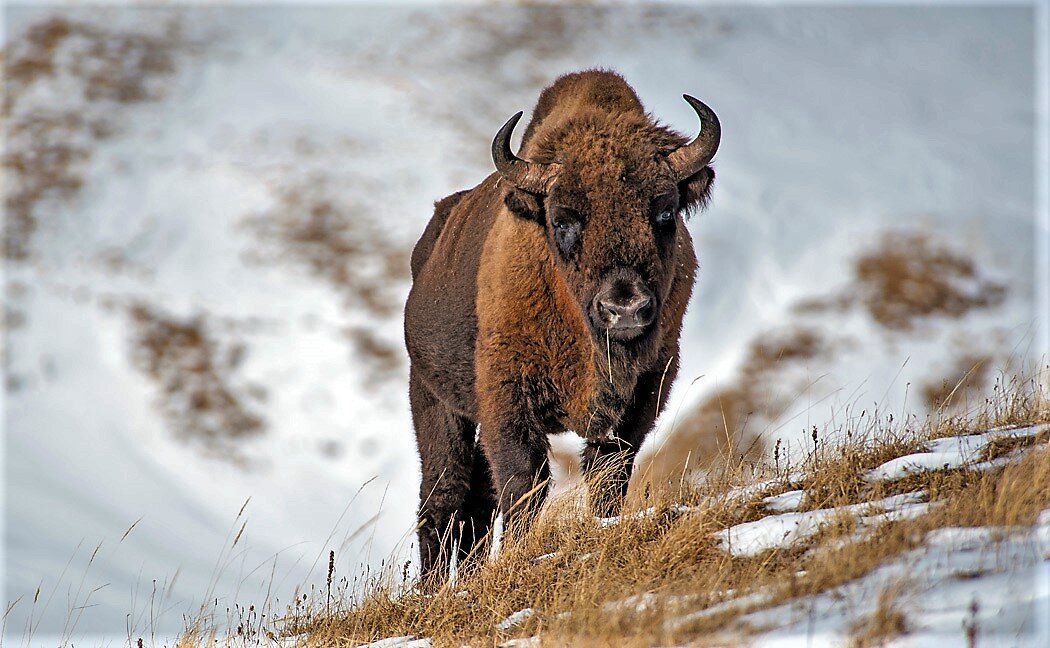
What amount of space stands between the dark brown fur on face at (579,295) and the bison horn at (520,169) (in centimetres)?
3

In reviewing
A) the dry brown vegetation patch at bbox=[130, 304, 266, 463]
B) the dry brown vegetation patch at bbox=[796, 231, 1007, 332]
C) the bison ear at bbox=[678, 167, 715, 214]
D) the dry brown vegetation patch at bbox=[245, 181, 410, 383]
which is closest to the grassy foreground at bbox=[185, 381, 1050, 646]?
the bison ear at bbox=[678, 167, 715, 214]

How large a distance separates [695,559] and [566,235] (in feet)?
6.55

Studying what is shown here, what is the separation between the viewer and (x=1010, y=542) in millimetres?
4043

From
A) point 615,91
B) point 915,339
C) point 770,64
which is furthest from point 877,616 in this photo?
point 770,64

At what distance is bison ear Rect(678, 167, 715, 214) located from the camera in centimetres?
607

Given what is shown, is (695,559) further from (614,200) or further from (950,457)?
(614,200)

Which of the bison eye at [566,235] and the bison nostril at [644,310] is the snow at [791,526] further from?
the bison eye at [566,235]

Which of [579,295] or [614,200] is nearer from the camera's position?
[614,200]

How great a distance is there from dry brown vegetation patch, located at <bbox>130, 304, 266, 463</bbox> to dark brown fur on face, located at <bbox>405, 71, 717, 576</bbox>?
16470 millimetres

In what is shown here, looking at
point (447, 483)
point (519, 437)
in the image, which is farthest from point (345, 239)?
point (519, 437)

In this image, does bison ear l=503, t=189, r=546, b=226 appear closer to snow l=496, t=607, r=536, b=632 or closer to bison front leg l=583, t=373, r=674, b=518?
bison front leg l=583, t=373, r=674, b=518

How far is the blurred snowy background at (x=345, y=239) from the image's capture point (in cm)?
1977

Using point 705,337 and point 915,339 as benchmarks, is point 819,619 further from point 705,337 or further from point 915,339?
point 915,339

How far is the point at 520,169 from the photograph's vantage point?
19.5 feet
